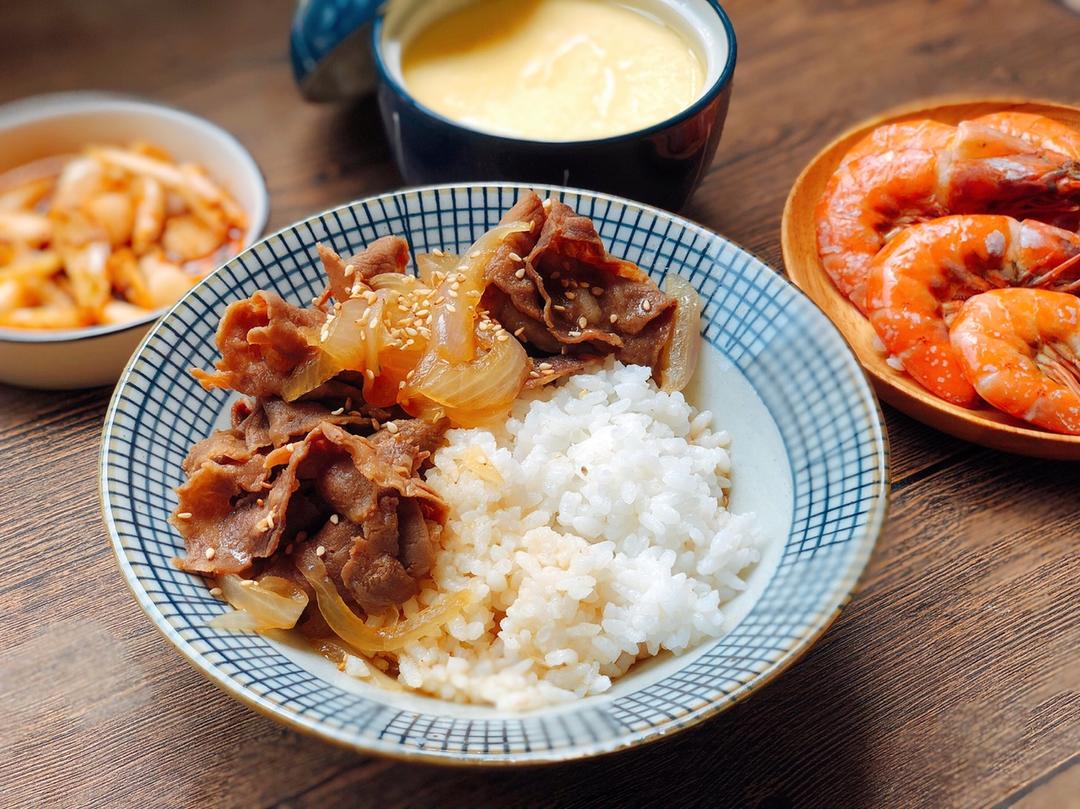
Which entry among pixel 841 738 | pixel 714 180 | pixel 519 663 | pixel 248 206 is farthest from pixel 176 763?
pixel 714 180

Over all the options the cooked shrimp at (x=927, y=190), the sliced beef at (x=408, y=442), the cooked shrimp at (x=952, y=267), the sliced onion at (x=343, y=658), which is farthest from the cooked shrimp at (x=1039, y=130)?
the sliced onion at (x=343, y=658)

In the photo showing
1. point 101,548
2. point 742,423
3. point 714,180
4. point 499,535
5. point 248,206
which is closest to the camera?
point 499,535

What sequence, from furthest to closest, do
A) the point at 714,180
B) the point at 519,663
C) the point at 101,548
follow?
1. the point at 714,180
2. the point at 101,548
3. the point at 519,663

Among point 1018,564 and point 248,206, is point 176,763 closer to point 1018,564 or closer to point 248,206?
point 248,206

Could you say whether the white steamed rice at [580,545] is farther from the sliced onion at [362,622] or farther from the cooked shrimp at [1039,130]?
the cooked shrimp at [1039,130]

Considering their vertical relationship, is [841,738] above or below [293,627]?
below

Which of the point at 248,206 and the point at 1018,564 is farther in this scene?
the point at 248,206
